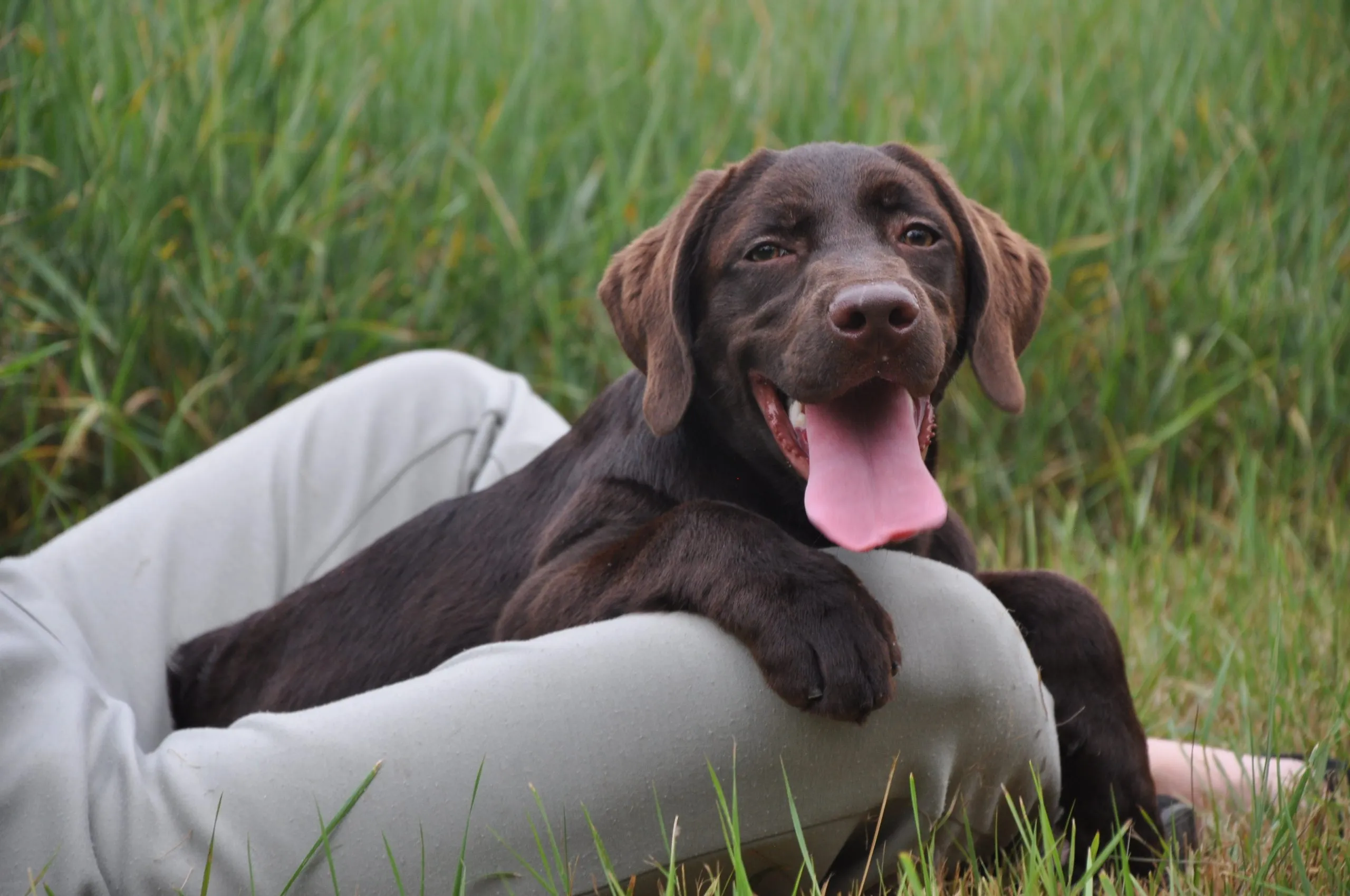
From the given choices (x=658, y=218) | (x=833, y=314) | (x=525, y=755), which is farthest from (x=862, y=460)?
(x=658, y=218)

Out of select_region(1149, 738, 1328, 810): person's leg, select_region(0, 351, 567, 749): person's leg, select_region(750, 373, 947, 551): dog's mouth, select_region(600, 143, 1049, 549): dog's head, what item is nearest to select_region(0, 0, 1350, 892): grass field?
select_region(1149, 738, 1328, 810): person's leg

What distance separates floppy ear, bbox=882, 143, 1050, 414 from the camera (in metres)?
2.32

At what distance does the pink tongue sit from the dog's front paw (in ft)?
0.38

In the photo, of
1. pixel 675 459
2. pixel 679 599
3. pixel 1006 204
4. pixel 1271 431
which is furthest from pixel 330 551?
pixel 1271 431

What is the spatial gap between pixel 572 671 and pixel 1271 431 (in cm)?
303

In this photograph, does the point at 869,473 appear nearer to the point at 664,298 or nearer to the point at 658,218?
the point at 664,298

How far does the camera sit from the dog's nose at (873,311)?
194 centimetres

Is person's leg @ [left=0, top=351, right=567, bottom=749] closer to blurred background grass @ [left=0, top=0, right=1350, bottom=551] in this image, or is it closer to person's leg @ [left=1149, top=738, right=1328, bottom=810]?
blurred background grass @ [left=0, top=0, right=1350, bottom=551]

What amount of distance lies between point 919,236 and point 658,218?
6.67 ft

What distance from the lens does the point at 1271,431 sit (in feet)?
13.8

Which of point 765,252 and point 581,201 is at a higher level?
point 765,252

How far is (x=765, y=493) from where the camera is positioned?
7.64 ft

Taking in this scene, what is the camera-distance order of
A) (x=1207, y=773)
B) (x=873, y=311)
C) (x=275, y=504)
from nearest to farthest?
(x=873, y=311)
(x=1207, y=773)
(x=275, y=504)

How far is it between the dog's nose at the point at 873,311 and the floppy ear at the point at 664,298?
33 cm
